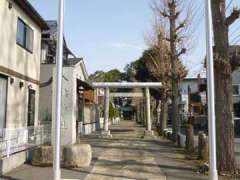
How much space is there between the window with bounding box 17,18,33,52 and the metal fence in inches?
148

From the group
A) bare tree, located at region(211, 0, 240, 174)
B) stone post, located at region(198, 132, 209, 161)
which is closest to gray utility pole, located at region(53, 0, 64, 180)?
bare tree, located at region(211, 0, 240, 174)

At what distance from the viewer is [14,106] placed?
15734 mm

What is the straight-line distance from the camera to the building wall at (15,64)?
46.7 feet

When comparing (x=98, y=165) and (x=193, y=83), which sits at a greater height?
(x=193, y=83)

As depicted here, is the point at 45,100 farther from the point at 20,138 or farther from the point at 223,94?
the point at 223,94

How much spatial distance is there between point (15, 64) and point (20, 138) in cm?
415

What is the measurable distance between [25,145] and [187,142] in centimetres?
736

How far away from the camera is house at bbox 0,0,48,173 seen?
1200 centimetres

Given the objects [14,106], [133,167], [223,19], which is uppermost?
[223,19]

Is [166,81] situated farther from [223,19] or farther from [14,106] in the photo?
[223,19]

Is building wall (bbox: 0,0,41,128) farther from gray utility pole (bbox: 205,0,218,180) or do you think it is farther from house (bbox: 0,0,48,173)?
gray utility pole (bbox: 205,0,218,180)

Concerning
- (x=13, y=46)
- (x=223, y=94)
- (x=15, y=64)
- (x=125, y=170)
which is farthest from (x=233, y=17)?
(x=15, y=64)

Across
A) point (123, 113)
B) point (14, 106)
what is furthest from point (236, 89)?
point (123, 113)

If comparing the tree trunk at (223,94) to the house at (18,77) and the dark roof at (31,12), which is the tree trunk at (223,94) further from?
the dark roof at (31,12)
